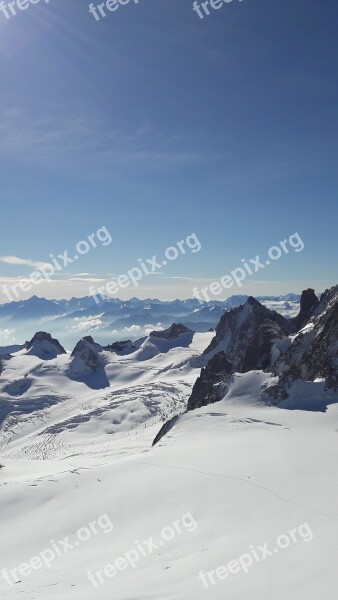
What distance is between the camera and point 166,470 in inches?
1169

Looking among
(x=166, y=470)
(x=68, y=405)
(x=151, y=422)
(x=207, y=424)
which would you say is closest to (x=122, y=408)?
(x=151, y=422)

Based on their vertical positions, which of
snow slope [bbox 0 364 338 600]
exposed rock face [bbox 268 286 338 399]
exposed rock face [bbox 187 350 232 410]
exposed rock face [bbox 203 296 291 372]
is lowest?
exposed rock face [bbox 203 296 291 372]

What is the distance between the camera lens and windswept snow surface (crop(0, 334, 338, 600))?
1393 centimetres

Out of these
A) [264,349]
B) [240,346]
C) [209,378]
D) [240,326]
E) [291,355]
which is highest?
[291,355]

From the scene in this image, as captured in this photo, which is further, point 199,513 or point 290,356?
point 290,356

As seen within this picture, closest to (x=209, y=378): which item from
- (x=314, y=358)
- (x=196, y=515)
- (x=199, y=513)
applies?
(x=314, y=358)

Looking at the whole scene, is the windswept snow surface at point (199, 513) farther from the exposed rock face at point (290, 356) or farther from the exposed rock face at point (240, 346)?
the exposed rock face at point (240, 346)

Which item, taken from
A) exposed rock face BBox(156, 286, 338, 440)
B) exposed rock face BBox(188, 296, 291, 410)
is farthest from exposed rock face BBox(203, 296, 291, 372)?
exposed rock face BBox(156, 286, 338, 440)

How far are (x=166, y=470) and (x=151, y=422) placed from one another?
114 m

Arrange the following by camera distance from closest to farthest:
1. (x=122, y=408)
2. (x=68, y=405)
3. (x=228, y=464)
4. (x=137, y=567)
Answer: (x=137, y=567), (x=228, y=464), (x=122, y=408), (x=68, y=405)

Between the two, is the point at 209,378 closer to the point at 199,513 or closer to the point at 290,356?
the point at 290,356

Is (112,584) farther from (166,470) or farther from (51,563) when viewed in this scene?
(166,470)

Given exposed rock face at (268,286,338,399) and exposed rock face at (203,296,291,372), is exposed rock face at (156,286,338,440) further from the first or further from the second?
exposed rock face at (203,296,291,372)

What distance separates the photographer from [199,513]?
2150cm
